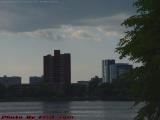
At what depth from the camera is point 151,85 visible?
1767 centimetres

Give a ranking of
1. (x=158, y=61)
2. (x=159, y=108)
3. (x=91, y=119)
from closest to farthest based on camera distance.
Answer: (x=158, y=61) < (x=159, y=108) < (x=91, y=119)

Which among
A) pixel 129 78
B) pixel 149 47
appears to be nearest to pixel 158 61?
pixel 149 47

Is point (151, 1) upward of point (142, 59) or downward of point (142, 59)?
upward

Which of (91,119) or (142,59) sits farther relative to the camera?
(91,119)

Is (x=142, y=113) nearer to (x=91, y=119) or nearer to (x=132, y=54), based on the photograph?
(x=132, y=54)

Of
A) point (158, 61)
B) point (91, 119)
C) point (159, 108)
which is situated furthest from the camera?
point (91, 119)

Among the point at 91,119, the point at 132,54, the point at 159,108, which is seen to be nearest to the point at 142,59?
the point at 132,54

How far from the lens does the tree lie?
1750 cm

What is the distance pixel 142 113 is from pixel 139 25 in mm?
2543

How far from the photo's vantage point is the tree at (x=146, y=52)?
17500 millimetres

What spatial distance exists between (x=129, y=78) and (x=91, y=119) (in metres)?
93.8

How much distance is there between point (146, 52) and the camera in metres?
18.1

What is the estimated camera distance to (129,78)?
18500 mm

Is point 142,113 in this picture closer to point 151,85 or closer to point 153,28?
point 151,85
